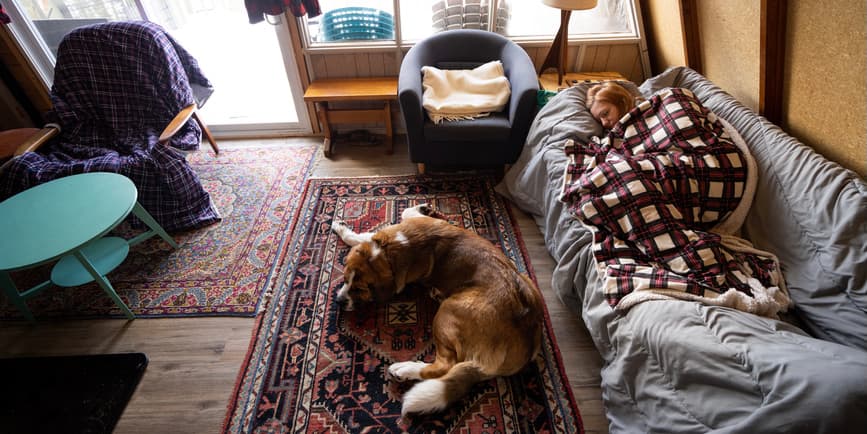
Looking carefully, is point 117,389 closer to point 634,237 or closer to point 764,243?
point 634,237

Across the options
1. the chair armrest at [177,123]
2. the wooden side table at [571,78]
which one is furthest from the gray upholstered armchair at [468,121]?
the chair armrest at [177,123]

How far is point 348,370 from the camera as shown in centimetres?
150

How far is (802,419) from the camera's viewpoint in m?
0.80

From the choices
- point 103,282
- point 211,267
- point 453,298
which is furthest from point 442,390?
point 103,282

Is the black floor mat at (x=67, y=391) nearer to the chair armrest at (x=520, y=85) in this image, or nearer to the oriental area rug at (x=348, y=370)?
the oriental area rug at (x=348, y=370)

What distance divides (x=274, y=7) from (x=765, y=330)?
279 cm

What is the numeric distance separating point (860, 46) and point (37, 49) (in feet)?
14.5

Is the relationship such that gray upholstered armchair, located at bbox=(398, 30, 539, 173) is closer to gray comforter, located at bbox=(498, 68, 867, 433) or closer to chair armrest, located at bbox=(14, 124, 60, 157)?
gray comforter, located at bbox=(498, 68, 867, 433)

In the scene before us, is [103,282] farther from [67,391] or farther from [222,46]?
[222,46]

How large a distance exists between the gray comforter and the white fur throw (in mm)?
880

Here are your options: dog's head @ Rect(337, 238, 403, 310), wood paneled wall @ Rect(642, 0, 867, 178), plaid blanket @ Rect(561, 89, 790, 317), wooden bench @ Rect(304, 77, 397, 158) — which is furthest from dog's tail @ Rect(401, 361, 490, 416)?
wooden bench @ Rect(304, 77, 397, 158)

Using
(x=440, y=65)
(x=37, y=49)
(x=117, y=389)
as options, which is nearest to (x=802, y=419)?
(x=117, y=389)

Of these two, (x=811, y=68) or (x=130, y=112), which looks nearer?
(x=811, y=68)

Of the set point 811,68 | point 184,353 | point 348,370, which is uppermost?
point 811,68
